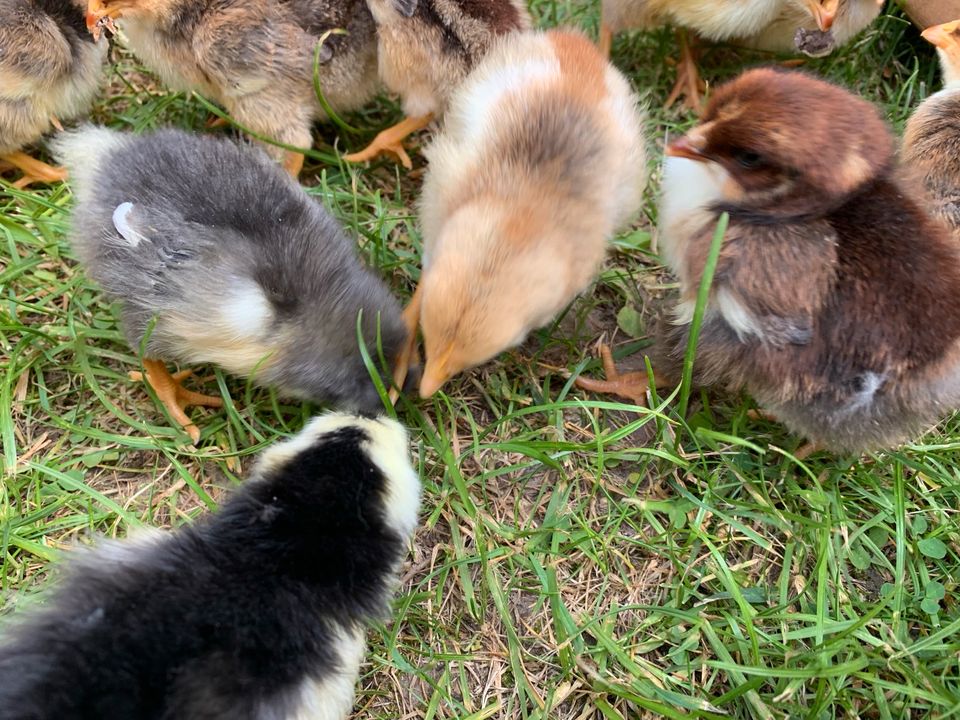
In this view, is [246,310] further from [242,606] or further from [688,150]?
[688,150]

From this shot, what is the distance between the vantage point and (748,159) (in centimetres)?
143

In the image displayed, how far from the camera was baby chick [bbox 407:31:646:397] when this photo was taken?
4.40ft

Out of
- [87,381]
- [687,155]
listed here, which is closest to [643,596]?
[687,155]

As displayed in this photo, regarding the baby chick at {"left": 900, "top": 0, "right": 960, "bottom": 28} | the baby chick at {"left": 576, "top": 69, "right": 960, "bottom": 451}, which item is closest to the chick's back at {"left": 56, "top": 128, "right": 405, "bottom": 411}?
the baby chick at {"left": 576, "top": 69, "right": 960, "bottom": 451}

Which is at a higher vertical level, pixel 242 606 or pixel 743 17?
pixel 743 17

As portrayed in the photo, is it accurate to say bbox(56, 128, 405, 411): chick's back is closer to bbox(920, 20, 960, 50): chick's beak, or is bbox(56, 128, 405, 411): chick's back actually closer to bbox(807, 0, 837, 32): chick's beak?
bbox(807, 0, 837, 32): chick's beak

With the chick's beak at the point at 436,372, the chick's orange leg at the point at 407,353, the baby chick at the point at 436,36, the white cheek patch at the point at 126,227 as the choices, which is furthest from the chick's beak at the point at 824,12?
the white cheek patch at the point at 126,227

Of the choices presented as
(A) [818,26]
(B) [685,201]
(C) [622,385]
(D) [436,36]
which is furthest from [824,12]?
(C) [622,385]

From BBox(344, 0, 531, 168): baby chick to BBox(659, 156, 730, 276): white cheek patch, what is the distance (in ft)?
1.91

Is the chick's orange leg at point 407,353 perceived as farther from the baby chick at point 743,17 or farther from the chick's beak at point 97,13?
the baby chick at point 743,17

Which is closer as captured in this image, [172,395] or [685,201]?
[685,201]

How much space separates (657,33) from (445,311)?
1.70 meters

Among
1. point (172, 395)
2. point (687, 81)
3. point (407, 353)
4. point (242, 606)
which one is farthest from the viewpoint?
point (687, 81)

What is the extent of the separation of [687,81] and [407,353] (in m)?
1.43
